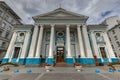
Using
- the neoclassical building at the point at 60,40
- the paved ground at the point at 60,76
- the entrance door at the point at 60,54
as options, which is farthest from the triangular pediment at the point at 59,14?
the paved ground at the point at 60,76

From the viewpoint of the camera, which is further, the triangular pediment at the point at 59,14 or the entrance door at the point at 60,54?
the triangular pediment at the point at 59,14

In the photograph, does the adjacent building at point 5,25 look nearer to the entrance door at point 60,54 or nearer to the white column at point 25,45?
the white column at point 25,45

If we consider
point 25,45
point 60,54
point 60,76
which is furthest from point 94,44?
point 25,45

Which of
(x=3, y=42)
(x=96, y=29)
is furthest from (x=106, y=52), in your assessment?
(x=3, y=42)

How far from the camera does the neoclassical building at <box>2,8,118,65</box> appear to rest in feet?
43.4

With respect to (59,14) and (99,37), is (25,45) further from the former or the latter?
(99,37)

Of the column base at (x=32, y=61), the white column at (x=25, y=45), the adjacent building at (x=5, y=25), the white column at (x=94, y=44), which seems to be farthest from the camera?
the adjacent building at (x=5, y=25)

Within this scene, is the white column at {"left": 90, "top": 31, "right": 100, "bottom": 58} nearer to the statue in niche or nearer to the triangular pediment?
the statue in niche

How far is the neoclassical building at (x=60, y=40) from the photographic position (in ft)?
43.4

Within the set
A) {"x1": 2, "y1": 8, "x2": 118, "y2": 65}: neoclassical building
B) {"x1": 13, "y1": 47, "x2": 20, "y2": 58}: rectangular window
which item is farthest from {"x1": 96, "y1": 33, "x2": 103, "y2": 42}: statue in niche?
{"x1": 13, "y1": 47, "x2": 20, "y2": 58}: rectangular window

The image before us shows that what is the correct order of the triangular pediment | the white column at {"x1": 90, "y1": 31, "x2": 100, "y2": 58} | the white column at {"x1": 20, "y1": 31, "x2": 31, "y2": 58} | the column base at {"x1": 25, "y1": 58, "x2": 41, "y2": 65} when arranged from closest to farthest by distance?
the column base at {"x1": 25, "y1": 58, "x2": 41, "y2": 65}, the white column at {"x1": 20, "y1": 31, "x2": 31, "y2": 58}, the white column at {"x1": 90, "y1": 31, "x2": 100, "y2": 58}, the triangular pediment

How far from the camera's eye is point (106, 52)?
1418 centimetres

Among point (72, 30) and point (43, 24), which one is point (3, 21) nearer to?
point (43, 24)

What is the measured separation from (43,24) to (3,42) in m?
15.4
